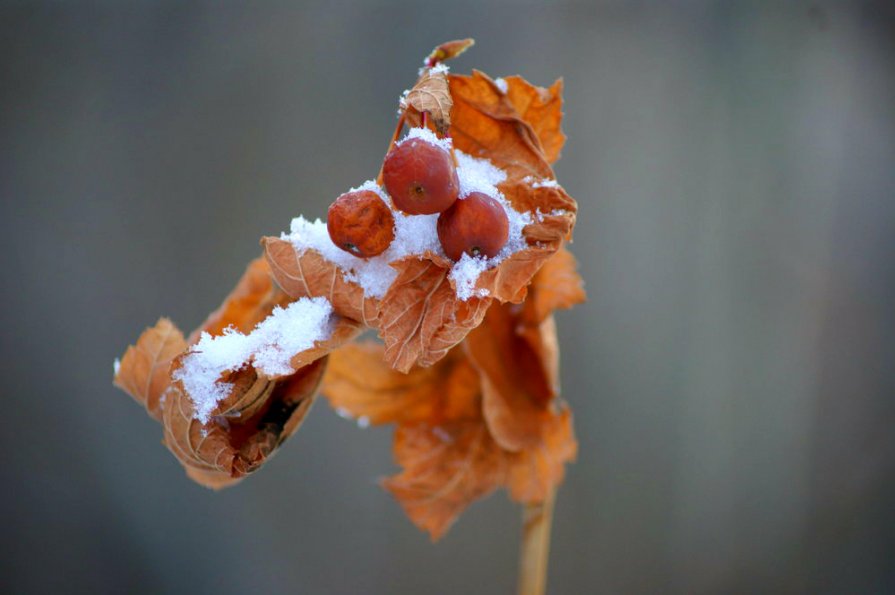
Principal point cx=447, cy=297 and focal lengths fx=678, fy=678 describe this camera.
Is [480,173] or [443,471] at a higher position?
[480,173]

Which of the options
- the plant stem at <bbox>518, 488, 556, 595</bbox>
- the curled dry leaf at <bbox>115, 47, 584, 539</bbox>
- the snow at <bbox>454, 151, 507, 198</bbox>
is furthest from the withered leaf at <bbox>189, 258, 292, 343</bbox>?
the plant stem at <bbox>518, 488, 556, 595</bbox>

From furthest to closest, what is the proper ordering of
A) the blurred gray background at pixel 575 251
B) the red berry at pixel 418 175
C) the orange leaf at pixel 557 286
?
the blurred gray background at pixel 575 251, the orange leaf at pixel 557 286, the red berry at pixel 418 175

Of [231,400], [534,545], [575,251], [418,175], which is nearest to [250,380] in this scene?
[231,400]

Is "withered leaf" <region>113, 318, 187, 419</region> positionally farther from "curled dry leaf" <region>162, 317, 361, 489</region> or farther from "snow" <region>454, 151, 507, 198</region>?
"snow" <region>454, 151, 507, 198</region>

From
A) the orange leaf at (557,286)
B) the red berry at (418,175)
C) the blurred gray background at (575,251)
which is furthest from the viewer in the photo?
the blurred gray background at (575,251)

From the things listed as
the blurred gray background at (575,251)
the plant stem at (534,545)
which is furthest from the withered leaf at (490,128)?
the blurred gray background at (575,251)

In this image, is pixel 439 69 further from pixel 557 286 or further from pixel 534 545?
pixel 534 545

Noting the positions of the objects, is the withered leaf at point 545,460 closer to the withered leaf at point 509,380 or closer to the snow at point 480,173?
the withered leaf at point 509,380
